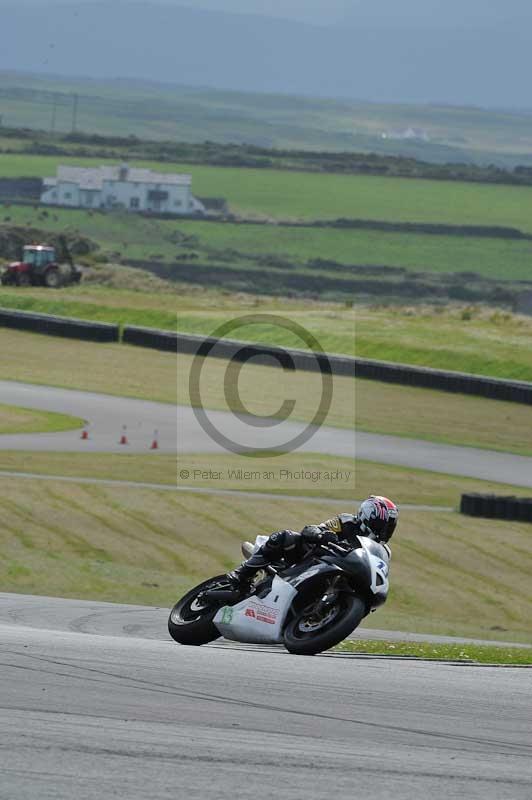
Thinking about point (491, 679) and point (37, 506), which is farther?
point (37, 506)

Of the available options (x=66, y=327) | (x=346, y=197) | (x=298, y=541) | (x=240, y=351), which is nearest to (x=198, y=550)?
(x=298, y=541)

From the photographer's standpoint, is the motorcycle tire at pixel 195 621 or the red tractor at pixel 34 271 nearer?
the motorcycle tire at pixel 195 621

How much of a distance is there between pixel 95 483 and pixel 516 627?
10.5m

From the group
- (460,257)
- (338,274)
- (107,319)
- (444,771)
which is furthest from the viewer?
(460,257)

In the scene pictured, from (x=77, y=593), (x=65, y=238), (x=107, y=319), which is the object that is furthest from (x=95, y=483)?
(x=65, y=238)

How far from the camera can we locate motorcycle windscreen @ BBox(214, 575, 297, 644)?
40.0ft

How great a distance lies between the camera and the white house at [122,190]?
166m

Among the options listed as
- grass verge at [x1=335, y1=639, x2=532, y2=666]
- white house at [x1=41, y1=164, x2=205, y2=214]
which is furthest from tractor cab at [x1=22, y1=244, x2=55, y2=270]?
white house at [x1=41, y1=164, x2=205, y2=214]

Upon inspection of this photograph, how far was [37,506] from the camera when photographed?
25.9 m

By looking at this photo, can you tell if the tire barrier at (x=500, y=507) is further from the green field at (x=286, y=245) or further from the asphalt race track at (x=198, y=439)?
the green field at (x=286, y=245)

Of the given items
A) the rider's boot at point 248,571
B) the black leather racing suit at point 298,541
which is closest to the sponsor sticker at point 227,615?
the rider's boot at point 248,571

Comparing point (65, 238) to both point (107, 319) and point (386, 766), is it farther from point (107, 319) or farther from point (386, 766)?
point (386, 766)

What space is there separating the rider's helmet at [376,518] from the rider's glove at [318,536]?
30 cm

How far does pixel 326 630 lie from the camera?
1183 cm
